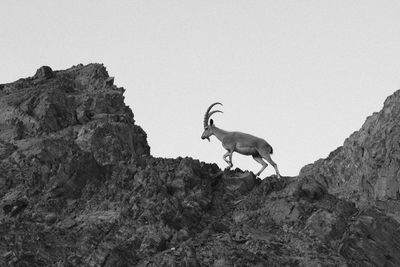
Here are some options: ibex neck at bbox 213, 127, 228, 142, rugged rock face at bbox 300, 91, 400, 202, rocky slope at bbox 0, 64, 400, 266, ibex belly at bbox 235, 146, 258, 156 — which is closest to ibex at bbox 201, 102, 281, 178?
ibex belly at bbox 235, 146, 258, 156

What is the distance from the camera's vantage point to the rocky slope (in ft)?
84.2

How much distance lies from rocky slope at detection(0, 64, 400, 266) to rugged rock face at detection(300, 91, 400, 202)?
2.96 feet

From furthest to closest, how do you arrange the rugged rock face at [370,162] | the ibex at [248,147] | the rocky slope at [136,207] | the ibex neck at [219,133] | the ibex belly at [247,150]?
the rugged rock face at [370,162], the ibex neck at [219,133], the ibex belly at [247,150], the ibex at [248,147], the rocky slope at [136,207]

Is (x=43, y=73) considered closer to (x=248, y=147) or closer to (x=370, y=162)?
(x=248, y=147)

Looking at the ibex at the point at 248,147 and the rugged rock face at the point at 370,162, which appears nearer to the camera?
the ibex at the point at 248,147

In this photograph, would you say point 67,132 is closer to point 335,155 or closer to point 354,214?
point 354,214

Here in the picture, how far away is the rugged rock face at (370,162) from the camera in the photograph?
37062mm

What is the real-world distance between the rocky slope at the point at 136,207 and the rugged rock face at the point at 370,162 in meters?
0.90

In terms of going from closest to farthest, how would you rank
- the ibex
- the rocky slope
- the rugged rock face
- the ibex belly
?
the rocky slope, the ibex, the ibex belly, the rugged rock face

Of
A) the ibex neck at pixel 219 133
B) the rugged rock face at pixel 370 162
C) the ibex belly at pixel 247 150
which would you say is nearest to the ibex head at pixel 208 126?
the ibex neck at pixel 219 133

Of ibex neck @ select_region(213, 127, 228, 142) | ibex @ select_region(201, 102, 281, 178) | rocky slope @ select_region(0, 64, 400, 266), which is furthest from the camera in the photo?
ibex neck @ select_region(213, 127, 228, 142)

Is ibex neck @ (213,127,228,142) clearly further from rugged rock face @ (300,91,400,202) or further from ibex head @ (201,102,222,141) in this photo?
rugged rock face @ (300,91,400,202)

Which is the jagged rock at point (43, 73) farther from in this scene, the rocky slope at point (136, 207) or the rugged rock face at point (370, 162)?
the rugged rock face at point (370, 162)

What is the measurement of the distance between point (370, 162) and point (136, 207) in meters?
16.0
